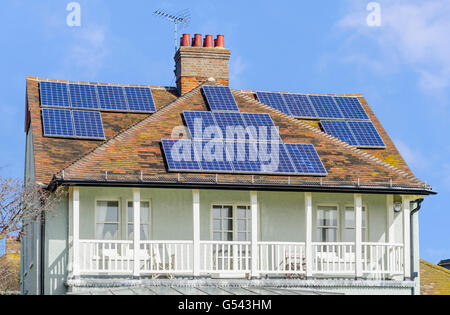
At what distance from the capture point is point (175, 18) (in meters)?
36.9

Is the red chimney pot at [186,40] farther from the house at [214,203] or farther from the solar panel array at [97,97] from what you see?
the house at [214,203]

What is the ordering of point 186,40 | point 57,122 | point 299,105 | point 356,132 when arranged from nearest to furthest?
1. point 57,122
2. point 356,132
3. point 299,105
4. point 186,40

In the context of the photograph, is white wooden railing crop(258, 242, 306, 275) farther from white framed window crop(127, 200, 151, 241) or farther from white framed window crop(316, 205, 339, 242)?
white framed window crop(127, 200, 151, 241)

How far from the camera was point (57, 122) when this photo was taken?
3025 centimetres

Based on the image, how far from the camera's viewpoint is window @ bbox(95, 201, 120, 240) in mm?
27734

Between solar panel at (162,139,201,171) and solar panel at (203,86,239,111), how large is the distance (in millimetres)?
2402

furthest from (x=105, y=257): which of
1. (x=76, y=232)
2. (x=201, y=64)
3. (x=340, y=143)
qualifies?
(x=201, y=64)

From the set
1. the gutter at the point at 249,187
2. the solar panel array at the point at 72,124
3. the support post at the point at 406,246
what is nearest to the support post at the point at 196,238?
the gutter at the point at 249,187

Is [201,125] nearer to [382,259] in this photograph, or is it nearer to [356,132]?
[356,132]

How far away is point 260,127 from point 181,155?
10.7 ft
